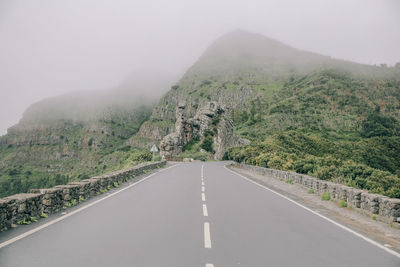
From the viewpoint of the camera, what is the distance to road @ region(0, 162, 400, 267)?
507 cm

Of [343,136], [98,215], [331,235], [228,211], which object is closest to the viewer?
[331,235]

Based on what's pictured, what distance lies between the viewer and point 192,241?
615 cm

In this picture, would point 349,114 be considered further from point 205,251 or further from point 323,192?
point 205,251

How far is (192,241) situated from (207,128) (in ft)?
289

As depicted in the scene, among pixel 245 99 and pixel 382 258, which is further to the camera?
pixel 245 99

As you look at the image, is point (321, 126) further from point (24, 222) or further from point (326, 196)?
point (24, 222)

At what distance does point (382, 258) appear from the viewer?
548 cm

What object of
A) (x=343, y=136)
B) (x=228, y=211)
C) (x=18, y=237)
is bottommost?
(x=343, y=136)

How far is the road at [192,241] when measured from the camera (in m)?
5.07

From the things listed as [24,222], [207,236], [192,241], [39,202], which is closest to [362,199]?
[207,236]

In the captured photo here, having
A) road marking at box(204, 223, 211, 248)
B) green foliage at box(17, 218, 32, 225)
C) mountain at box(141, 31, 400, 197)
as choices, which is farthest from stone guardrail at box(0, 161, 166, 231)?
mountain at box(141, 31, 400, 197)

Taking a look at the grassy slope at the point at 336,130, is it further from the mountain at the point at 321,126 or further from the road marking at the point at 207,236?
the road marking at the point at 207,236

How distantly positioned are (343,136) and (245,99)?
337 feet

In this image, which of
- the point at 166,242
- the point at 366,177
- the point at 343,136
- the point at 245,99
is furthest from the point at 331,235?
the point at 245,99
